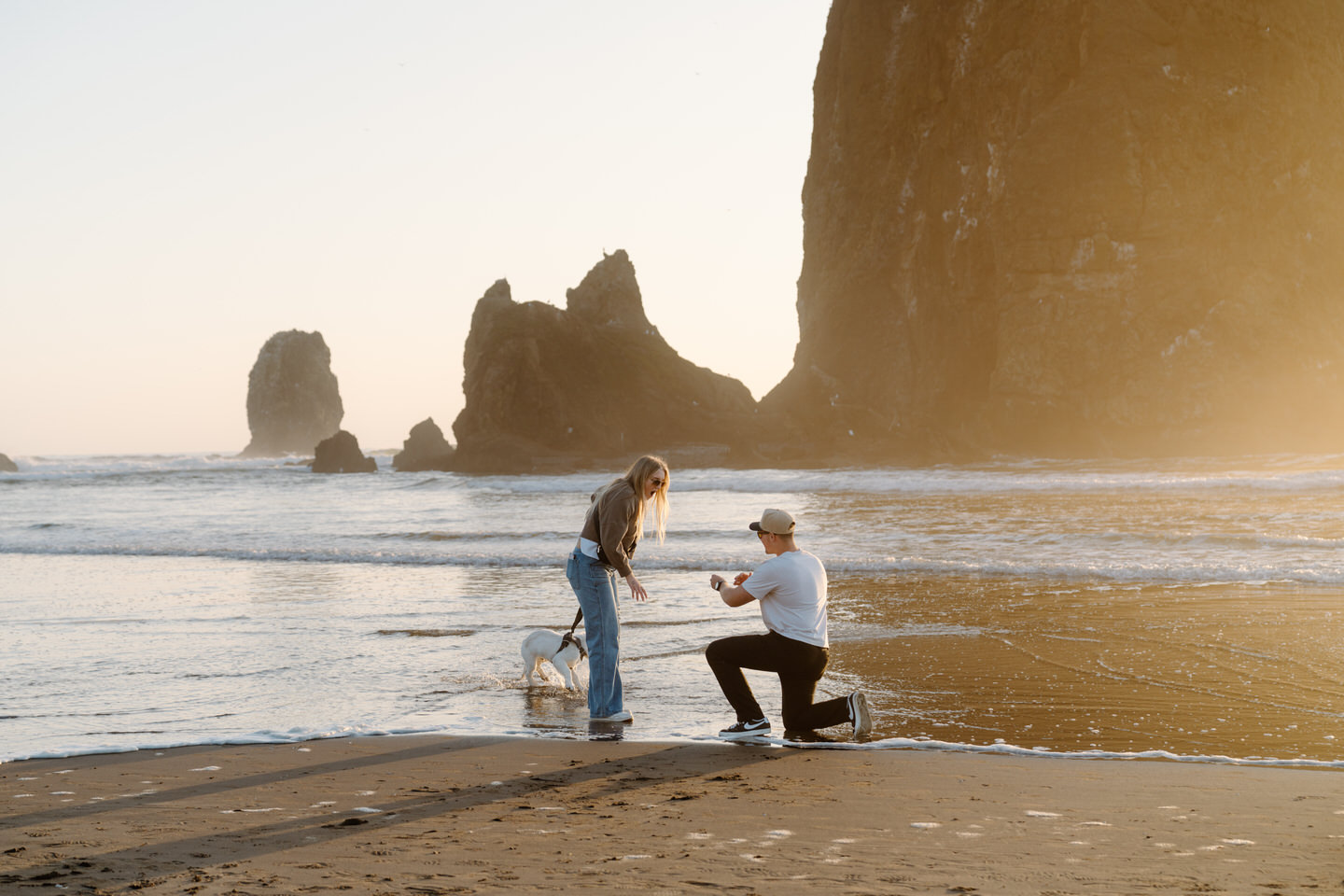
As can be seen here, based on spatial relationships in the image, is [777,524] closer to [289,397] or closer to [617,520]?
[617,520]

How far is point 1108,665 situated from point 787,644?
321cm

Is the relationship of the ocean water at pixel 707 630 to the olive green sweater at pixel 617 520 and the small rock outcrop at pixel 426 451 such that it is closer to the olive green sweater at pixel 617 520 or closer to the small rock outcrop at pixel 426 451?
the olive green sweater at pixel 617 520

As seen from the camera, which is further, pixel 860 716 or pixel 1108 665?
pixel 1108 665

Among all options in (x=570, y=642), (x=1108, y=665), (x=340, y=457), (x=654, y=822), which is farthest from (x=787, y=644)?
(x=340, y=457)

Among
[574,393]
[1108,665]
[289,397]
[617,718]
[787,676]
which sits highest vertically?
[289,397]

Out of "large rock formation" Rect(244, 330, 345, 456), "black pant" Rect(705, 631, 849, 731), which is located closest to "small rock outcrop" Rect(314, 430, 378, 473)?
"black pant" Rect(705, 631, 849, 731)

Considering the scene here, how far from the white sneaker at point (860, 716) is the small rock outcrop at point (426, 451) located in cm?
6243

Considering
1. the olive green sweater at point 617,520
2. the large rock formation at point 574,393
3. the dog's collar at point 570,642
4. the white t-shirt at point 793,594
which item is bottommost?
the dog's collar at point 570,642

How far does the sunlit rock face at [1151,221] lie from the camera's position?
50.3 m

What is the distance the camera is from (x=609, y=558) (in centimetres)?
600

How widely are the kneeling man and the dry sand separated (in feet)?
0.80

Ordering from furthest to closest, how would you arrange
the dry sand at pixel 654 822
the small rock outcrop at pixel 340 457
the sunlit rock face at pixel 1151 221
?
the small rock outcrop at pixel 340 457
the sunlit rock face at pixel 1151 221
the dry sand at pixel 654 822

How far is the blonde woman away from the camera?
5949 millimetres

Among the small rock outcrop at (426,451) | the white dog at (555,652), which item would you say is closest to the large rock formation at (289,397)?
the small rock outcrop at (426,451)
